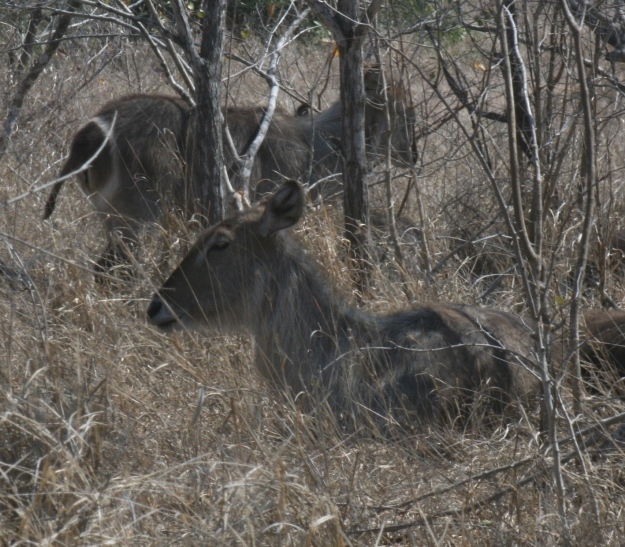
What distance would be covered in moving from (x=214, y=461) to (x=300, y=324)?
135 cm

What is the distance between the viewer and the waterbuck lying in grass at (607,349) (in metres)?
3.79

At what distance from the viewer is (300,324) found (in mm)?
3984

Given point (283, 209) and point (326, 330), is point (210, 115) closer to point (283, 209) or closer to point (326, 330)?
point (283, 209)

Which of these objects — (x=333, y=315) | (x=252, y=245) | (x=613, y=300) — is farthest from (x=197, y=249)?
(x=613, y=300)

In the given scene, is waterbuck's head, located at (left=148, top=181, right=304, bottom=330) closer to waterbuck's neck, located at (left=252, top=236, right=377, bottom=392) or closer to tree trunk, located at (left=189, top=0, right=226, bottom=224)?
waterbuck's neck, located at (left=252, top=236, right=377, bottom=392)

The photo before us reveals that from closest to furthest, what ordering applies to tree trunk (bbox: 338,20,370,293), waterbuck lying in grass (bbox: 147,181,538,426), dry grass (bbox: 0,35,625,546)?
1. dry grass (bbox: 0,35,625,546)
2. waterbuck lying in grass (bbox: 147,181,538,426)
3. tree trunk (bbox: 338,20,370,293)

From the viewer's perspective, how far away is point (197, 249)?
4.20 m

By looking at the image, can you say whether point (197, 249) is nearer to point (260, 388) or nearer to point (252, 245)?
point (252, 245)

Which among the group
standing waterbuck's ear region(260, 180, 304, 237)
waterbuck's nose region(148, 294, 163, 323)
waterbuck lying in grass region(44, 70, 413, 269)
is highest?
waterbuck lying in grass region(44, 70, 413, 269)

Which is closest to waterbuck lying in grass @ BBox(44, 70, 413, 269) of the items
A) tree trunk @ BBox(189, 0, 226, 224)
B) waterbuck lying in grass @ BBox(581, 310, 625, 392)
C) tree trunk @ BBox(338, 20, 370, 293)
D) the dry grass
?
tree trunk @ BBox(189, 0, 226, 224)

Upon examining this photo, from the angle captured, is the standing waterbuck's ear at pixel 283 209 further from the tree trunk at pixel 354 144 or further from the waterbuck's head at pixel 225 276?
the tree trunk at pixel 354 144

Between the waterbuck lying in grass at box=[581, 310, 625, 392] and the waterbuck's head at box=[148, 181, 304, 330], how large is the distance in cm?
141

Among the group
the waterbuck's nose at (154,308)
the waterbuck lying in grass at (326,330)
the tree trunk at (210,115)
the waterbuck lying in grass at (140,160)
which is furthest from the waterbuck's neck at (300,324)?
the waterbuck lying in grass at (140,160)

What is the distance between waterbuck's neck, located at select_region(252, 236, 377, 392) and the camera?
3.90 metres
